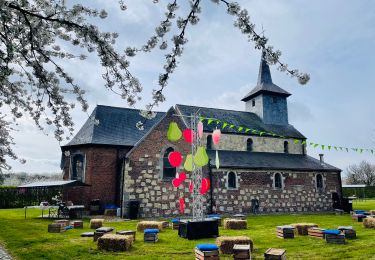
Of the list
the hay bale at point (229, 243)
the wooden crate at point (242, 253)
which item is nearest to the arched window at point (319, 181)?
the hay bale at point (229, 243)

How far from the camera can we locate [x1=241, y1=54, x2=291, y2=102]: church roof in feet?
97.7

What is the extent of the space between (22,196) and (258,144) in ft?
75.2

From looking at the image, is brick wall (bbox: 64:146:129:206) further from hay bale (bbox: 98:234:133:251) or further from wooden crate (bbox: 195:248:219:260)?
wooden crate (bbox: 195:248:219:260)

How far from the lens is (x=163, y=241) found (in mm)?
10734

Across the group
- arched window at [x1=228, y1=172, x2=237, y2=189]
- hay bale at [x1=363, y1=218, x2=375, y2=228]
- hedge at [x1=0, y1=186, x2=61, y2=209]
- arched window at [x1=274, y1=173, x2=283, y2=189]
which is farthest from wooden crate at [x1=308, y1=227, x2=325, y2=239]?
hedge at [x1=0, y1=186, x2=61, y2=209]

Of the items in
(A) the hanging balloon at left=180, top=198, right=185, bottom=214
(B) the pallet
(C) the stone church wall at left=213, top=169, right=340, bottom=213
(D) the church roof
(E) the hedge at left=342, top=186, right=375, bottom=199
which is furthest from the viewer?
(E) the hedge at left=342, top=186, right=375, bottom=199

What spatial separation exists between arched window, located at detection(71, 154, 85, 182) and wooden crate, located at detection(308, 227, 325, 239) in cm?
1625

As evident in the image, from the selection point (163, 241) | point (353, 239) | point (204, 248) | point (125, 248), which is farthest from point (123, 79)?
point (353, 239)

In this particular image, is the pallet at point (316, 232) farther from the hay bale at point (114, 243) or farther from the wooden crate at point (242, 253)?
the hay bale at point (114, 243)

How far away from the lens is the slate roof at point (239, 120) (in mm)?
25984

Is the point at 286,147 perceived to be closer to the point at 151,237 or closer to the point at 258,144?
the point at 258,144

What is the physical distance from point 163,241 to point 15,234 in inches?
252

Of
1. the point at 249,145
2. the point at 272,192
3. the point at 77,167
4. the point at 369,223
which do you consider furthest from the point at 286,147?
the point at 77,167

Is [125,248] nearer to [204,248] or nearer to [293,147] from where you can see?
[204,248]
